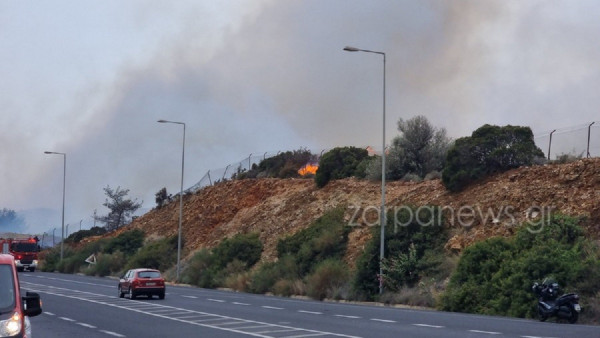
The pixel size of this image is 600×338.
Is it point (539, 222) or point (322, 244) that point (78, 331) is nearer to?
point (539, 222)

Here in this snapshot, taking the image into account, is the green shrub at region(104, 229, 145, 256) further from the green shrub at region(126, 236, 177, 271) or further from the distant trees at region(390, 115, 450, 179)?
the distant trees at region(390, 115, 450, 179)

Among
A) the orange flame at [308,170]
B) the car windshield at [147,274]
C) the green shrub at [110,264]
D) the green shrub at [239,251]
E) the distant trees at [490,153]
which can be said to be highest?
the orange flame at [308,170]

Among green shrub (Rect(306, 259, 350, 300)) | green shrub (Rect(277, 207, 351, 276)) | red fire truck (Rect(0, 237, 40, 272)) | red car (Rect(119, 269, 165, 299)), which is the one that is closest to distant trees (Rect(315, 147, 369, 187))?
green shrub (Rect(277, 207, 351, 276))

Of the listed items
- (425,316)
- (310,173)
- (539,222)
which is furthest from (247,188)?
(425,316)

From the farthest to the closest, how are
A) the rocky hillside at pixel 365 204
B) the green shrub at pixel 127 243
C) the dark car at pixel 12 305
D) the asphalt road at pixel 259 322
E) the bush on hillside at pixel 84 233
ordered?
the bush on hillside at pixel 84 233 < the green shrub at pixel 127 243 < the rocky hillside at pixel 365 204 < the asphalt road at pixel 259 322 < the dark car at pixel 12 305

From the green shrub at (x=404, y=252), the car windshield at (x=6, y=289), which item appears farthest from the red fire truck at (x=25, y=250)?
the car windshield at (x=6, y=289)

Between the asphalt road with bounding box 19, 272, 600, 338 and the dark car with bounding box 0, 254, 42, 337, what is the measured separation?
8.18 meters

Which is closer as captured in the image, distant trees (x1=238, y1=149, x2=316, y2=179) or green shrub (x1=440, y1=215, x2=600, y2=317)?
green shrub (x1=440, y1=215, x2=600, y2=317)

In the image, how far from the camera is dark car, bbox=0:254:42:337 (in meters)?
12.7

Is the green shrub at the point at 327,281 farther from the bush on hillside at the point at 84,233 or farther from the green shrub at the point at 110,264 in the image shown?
the bush on hillside at the point at 84,233

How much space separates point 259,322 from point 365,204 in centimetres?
3205

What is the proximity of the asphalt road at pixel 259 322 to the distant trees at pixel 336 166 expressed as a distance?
30.6 m

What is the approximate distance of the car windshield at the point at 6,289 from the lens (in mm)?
13078

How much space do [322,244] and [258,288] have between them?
4398 mm
